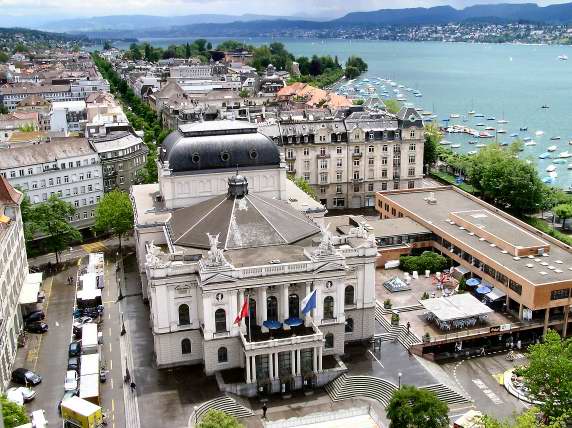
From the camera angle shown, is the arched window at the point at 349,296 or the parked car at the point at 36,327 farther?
the parked car at the point at 36,327

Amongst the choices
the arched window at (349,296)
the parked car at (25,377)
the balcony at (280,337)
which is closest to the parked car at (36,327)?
the parked car at (25,377)

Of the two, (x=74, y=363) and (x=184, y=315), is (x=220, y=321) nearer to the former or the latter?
(x=184, y=315)

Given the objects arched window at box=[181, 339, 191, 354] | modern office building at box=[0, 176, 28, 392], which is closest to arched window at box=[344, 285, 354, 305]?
arched window at box=[181, 339, 191, 354]

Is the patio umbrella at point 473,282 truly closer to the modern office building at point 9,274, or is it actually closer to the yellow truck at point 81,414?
the yellow truck at point 81,414

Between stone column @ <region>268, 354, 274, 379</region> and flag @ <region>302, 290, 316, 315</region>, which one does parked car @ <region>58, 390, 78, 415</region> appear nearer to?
stone column @ <region>268, 354, 274, 379</region>

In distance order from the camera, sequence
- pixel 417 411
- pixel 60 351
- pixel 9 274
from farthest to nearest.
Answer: pixel 9 274 → pixel 60 351 → pixel 417 411

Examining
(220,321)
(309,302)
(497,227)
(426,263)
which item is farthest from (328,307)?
(497,227)

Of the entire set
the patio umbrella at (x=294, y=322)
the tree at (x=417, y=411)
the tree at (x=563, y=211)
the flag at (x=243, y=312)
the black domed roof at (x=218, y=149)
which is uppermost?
the black domed roof at (x=218, y=149)
